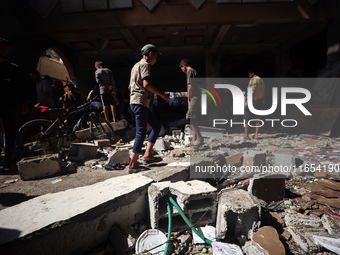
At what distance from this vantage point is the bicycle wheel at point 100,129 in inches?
201

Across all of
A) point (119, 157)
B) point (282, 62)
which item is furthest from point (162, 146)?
point (282, 62)

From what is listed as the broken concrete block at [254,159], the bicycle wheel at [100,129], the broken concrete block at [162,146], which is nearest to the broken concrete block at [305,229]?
the broken concrete block at [254,159]

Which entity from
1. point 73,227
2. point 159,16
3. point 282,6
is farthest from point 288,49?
point 73,227

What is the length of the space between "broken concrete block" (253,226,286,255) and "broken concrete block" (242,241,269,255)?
0.08m

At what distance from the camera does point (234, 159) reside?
3.48 m

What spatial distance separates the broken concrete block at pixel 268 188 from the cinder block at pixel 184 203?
77 cm

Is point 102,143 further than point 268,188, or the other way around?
point 102,143

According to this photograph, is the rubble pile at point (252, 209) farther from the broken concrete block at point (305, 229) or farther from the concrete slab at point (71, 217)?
the concrete slab at point (71, 217)

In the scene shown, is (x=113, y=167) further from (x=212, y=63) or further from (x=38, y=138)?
(x=212, y=63)

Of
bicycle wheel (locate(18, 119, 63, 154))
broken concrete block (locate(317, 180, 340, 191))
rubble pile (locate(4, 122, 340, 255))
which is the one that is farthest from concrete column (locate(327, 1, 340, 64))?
bicycle wheel (locate(18, 119, 63, 154))

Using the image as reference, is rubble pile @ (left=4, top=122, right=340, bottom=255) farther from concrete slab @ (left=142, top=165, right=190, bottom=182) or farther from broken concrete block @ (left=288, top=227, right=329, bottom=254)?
concrete slab @ (left=142, top=165, right=190, bottom=182)

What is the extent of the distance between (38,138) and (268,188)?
463 cm

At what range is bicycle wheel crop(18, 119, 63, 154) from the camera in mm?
3853

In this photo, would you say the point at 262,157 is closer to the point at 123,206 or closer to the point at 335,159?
the point at 335,159
